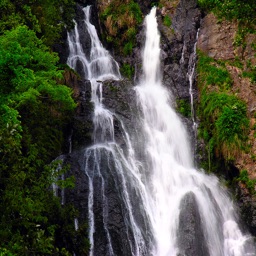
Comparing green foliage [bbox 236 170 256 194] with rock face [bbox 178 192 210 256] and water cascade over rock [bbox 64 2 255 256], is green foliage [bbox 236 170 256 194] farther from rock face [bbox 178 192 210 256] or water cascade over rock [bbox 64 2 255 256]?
rock face [bbox 178 192 210 256]

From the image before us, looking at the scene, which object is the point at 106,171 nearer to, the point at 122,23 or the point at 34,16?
the point at 34,16

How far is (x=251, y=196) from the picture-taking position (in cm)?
1435

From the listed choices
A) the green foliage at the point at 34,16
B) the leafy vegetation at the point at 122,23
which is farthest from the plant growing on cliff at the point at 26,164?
the leafy vegetation at the point at 122,23

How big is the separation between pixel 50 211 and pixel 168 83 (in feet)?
41.0

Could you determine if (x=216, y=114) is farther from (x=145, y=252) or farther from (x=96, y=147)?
(x=145, y=252)

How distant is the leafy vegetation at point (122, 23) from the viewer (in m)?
23.5

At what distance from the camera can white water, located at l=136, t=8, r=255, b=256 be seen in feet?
40.6

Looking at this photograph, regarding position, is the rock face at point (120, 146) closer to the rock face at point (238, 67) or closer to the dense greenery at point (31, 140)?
the dense greenery at point (31, 140)

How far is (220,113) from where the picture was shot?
54.4 feet

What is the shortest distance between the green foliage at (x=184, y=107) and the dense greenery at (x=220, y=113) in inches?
30.9

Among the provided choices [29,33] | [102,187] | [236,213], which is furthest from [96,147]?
[236,213]

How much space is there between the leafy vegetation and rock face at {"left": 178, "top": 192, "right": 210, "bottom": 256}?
524 inches

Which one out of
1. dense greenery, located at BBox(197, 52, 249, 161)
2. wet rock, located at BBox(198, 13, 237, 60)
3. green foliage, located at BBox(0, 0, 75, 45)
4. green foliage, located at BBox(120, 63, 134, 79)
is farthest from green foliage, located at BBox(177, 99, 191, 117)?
green foliage, located at BBox(0, 0, 75, 45)

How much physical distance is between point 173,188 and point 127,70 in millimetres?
10508
